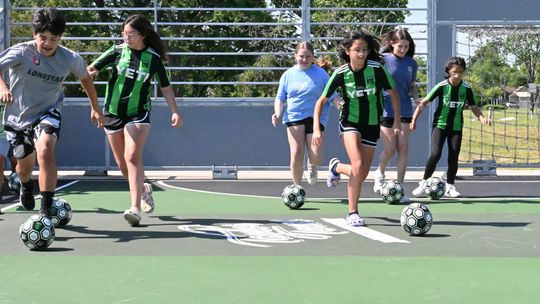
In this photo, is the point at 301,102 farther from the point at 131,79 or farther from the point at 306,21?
the point at 306,21

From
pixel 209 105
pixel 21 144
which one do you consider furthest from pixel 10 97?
pixel 209 105

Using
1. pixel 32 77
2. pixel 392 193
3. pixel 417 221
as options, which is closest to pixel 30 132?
pixel 32 77

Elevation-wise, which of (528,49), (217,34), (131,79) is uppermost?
(217,34)

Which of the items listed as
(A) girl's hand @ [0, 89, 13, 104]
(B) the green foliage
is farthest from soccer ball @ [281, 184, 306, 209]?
(B) the green foliage

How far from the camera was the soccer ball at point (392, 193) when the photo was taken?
407 inches

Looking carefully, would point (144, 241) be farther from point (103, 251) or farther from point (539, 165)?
point (539, 165)

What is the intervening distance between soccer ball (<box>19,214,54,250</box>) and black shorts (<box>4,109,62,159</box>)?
1.22m

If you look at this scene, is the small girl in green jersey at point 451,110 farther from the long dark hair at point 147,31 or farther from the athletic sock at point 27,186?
the athletic sock at point 27,186

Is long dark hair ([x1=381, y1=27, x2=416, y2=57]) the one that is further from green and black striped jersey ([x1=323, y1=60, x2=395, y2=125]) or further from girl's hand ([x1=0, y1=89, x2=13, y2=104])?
girl's hand ([x1=0, y1=89, x2=13, y2=104])

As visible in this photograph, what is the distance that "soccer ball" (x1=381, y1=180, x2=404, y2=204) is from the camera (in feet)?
33.9

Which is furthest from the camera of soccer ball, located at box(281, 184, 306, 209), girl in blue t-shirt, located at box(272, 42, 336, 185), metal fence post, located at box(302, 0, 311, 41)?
metal fence post, located at box(302, 0, 311, 41)

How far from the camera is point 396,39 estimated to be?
10.6 m

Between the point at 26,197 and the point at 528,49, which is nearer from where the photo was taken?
the point at 26,197

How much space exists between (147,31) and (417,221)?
325 centimetres
